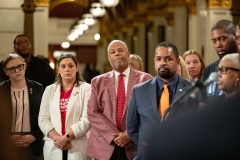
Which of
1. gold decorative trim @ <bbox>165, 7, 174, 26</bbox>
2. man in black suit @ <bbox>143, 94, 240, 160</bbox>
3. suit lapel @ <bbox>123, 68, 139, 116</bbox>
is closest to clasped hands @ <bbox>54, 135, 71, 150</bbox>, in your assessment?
suit lapel @ <bbox>123, 68, 139, 116</bbox>

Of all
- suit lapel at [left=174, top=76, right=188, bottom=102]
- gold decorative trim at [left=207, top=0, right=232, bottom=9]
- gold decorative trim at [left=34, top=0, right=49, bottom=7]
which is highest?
gold decorative trim at [left=207, top=0, right=232, bottom=9]

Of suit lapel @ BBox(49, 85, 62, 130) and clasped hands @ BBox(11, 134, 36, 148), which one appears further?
clasped hands @ BBox(11, 134, 36, 148)

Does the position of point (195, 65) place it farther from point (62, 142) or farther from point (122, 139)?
point (62, 142)

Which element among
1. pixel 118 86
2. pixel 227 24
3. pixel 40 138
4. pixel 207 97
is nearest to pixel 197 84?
pixel 207 97

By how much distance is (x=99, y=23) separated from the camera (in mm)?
43094

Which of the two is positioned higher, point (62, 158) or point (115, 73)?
point (115, 73)

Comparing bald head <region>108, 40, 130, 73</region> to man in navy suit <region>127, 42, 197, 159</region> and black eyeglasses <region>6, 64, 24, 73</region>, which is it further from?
black eyeglasses <region>6, 64, 24, 73</region>

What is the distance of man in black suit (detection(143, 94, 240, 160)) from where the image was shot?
3.71 meters

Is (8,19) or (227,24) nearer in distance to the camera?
(227,24)

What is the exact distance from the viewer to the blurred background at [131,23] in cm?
1311

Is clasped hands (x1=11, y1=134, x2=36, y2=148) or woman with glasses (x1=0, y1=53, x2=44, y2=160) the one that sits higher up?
woman with glasses (x1=0, y1=53, x2=44, y2=160)

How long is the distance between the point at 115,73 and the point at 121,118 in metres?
0.54

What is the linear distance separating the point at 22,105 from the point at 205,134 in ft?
15.2

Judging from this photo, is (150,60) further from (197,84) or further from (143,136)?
(197,84)
